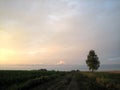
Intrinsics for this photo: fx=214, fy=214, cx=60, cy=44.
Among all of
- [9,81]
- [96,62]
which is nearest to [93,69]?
[96,62]

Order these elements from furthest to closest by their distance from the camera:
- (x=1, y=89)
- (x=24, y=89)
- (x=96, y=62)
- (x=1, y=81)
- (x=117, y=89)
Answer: (x=96, y=62)
(x=1, y=81)
(x=1, y=89)
(x=24, y=89)
(x=117, y=89)

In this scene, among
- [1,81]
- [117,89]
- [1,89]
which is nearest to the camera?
[117,89]

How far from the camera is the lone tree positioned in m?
101

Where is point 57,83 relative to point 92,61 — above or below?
below

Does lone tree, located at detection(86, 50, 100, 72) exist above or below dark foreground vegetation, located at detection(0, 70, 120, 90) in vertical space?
above

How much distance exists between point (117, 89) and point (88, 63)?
254 ft

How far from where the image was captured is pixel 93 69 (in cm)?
10238

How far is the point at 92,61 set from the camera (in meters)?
101

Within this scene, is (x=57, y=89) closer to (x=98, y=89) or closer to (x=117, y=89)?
(x=98, y=89)

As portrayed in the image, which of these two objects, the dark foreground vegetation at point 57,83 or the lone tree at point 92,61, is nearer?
the dark foreground vegetation at point 57,83

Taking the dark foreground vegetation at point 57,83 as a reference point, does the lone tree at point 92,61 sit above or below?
above

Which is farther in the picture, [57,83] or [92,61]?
[92,61]

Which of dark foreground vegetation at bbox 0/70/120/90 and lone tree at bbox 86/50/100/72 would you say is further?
lone tree at bbox 86/50/100/72

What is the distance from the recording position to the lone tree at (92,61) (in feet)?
332
